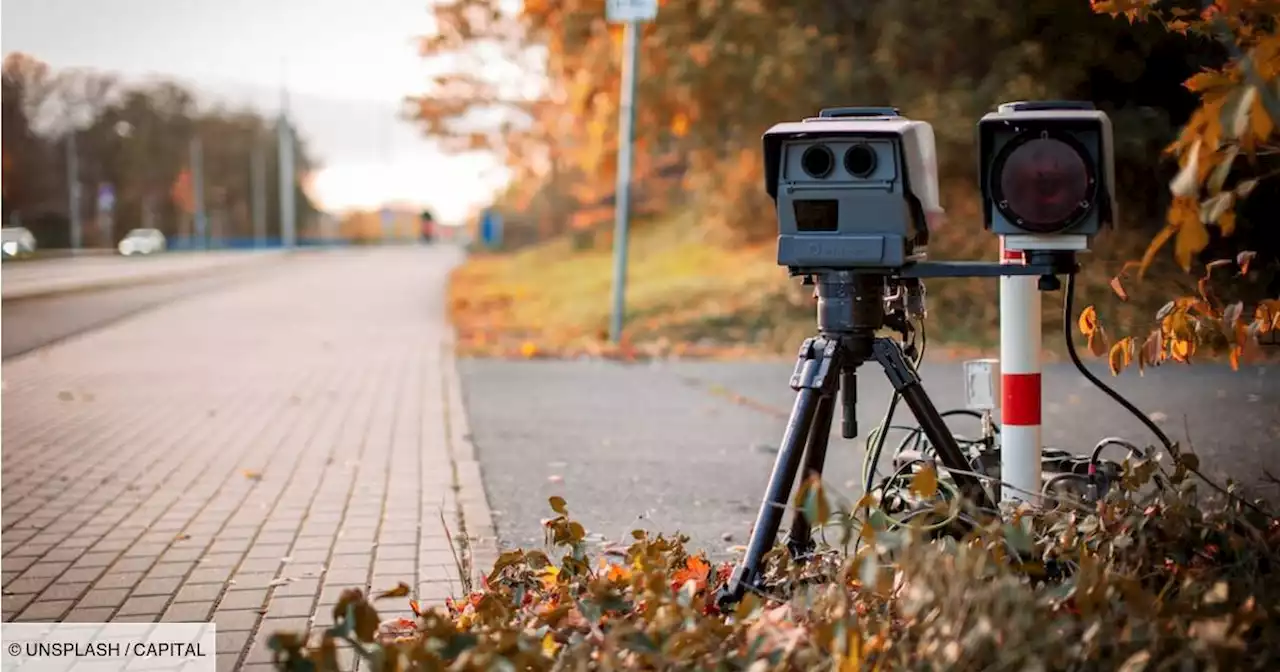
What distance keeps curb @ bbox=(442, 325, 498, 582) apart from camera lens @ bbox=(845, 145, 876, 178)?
5.66 ft

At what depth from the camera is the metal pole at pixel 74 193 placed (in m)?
7.57

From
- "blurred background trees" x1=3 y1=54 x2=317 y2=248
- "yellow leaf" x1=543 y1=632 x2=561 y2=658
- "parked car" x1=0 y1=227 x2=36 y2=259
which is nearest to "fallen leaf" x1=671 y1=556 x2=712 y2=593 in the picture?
"yellow leaf" x1=543 y1=632 x2=561 y2=658

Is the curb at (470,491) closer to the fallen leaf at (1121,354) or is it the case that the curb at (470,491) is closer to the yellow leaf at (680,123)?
the fallen leaf at (1121,354)

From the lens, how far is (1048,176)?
2857mm

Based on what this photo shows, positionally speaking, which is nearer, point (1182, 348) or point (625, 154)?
point (1182, 348)

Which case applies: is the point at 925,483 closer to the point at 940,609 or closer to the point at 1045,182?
the point at 940,609

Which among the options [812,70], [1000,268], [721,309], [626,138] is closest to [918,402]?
[1000,268]

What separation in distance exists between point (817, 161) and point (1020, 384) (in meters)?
1.29

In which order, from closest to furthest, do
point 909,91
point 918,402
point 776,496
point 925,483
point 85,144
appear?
1. point 925,483
2. point 776,496
3. point 918,402
4. point 85,144
5. point 909,91

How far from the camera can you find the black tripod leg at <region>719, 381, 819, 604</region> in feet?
9.75

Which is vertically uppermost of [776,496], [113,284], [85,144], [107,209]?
[85,144]

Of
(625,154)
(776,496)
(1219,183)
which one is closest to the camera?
(1219,183)

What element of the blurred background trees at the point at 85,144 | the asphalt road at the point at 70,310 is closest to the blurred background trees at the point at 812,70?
the blurred background trees at the point at 85,144

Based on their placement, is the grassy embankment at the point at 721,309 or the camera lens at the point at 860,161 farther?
the grassy embankment at the point at 721,309
